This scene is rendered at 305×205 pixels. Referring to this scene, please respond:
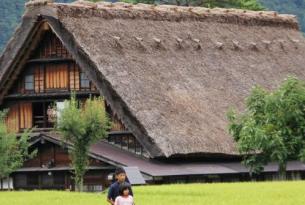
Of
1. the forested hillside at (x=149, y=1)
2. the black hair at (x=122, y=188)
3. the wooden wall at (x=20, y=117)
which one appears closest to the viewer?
the black hair at (x=122, y=188)

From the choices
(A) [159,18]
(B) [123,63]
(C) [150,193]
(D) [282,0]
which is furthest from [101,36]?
(D) [282,0]

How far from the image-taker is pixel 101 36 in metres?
56.2

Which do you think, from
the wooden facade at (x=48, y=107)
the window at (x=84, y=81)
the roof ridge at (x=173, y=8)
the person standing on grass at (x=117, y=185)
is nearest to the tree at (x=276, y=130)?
the wooden facade at (x=48, y=107)

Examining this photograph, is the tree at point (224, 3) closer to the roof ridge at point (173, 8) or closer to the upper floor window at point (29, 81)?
the roof ridge at point (173, 8)

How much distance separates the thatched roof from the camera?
174 feet

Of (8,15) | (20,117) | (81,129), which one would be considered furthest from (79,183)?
(8,15)

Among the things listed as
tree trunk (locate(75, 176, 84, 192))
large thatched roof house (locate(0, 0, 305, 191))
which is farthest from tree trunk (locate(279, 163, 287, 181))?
tree trunk (locate(75, 176, 84, 192))

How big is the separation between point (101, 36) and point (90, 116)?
7.99 meters

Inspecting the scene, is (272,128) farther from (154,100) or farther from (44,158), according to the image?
(44,158)

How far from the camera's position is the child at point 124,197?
26.5 metres

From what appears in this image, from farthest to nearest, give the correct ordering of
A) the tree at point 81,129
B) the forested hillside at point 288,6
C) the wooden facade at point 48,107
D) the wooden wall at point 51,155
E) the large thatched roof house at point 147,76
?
Answer: the forested hillside at point 288,6, the wooden wall at point 51,155, the wooden facade at point 48,107, the large thatched roof house at point 147,76, the tree at point 81,129

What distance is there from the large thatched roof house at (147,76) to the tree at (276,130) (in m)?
1.55

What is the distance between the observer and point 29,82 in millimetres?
57625

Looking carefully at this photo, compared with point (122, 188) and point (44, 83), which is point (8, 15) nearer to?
point (44, 83)
